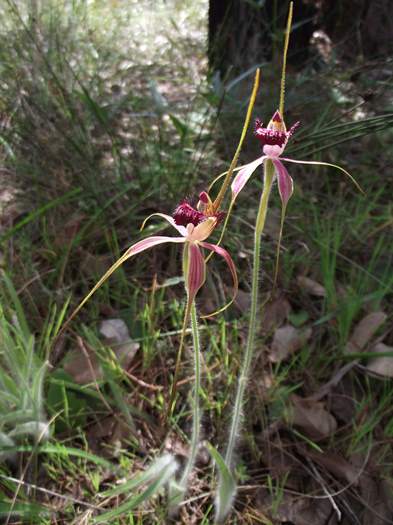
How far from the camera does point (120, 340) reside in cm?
114

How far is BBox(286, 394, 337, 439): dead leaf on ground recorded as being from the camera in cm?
104

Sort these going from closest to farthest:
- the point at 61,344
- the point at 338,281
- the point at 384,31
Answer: the point at 61,344
the point at 338,281
the point at 384,31

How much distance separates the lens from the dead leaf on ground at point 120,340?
111 centimetres

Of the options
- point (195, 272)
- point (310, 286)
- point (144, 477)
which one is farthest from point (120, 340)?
point (195, 272)

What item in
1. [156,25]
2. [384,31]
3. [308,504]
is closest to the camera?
[308,504]

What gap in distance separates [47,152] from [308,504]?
3.66ft

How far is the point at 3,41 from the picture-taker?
161 centimetres

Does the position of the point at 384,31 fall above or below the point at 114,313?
above

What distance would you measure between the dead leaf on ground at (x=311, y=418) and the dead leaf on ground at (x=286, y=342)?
119 millimetres

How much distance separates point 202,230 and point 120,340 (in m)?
0.61

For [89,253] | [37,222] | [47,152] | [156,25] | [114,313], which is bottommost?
[114,313]

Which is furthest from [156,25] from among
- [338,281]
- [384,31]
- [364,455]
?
[364,455]

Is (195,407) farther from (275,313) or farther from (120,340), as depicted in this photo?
(275,313)

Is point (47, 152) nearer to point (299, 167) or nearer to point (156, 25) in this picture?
point (299, 167)
